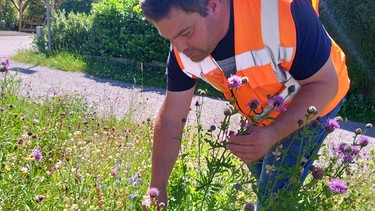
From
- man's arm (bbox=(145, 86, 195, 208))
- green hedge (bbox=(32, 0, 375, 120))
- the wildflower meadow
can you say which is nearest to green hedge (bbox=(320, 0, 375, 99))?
green hedge (bbox=(32, 0, 375, 120))

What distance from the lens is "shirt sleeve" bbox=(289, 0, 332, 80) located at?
6.09ft

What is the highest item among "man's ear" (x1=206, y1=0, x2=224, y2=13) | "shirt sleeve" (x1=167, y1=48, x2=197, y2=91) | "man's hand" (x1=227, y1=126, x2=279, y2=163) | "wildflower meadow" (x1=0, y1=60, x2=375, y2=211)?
"man's ear" (x1=206, y1=0, x2=224, y2=13)

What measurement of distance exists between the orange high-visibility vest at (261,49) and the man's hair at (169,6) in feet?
0.75

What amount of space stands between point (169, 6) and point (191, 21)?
0.33 feet

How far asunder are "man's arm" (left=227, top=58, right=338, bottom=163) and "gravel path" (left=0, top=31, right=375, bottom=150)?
11.4ft

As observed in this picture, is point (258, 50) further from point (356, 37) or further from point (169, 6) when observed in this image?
point (356, 37)

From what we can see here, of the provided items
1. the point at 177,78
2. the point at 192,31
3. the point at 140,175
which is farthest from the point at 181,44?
the point at 140,175

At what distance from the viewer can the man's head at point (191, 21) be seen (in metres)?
1.73

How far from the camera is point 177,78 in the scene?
2.27 meters

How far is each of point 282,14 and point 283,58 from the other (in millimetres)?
180

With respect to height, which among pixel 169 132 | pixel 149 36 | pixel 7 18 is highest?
pixel 169 132

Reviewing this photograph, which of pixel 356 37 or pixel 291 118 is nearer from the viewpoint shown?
pixel 291 118

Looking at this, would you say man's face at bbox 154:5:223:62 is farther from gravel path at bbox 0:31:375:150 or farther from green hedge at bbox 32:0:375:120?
green hedge at bbox 32:0:375:120

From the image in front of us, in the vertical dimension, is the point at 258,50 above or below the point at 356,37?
above
